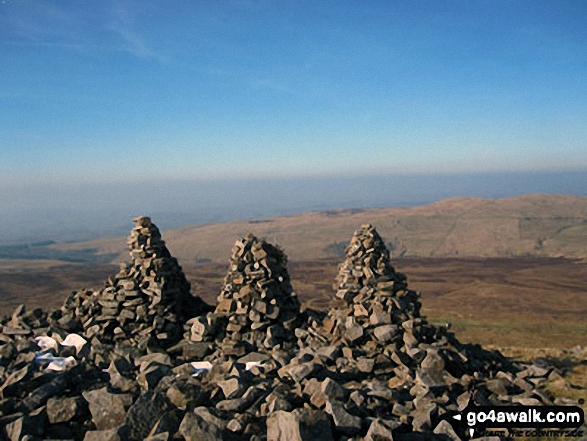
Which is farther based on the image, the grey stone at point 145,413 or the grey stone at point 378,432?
the grey stone at point 145,413

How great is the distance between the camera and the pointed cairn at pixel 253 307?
647 inches

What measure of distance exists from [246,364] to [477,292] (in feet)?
266

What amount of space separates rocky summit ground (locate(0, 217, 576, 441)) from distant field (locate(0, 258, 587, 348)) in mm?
29769

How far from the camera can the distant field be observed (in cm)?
5054

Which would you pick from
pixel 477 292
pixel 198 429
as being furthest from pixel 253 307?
pixel 477 292

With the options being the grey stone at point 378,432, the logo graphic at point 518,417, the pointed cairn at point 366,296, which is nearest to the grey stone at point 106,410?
the grey stone at point 378,432

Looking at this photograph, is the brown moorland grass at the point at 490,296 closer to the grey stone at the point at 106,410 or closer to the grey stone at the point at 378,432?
the grey stone at the point at 378,432

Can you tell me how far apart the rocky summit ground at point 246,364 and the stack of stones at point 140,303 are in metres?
0.05

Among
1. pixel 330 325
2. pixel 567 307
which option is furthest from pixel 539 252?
pixel 330 325

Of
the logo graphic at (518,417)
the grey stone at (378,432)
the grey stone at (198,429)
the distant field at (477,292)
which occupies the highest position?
the grey stone at (198,429)

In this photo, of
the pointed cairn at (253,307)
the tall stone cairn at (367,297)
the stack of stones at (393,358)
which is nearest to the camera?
the stack of stones at (393,358)

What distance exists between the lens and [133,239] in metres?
19.0

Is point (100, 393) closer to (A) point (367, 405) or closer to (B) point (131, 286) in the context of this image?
(A) point (367, 405)

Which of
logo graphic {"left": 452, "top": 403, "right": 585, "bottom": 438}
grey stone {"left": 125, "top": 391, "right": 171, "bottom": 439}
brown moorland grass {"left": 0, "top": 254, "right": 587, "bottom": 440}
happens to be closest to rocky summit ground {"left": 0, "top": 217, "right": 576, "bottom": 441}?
grey stone {"left": 125, "top": 391, "right": 171, "bottom": 439}
